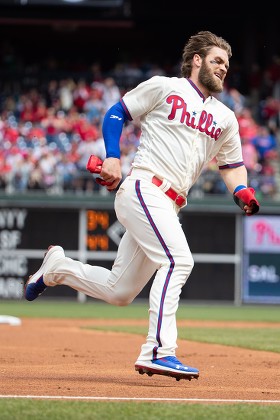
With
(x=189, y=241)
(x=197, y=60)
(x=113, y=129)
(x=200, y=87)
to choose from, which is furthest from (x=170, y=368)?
(x=189, y=241)

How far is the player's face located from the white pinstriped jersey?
0.09 m

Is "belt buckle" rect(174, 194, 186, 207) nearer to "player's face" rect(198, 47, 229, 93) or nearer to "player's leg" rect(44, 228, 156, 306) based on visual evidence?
"player's leg" rect(44, 228, 156, 306)

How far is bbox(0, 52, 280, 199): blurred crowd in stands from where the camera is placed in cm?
1920

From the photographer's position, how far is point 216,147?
6715mm

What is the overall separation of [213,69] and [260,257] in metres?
13.5

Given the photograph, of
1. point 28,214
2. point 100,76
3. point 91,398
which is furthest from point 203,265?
point 91,398

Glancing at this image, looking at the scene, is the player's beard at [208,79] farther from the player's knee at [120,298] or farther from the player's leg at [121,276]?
the player's knee at [120,298]

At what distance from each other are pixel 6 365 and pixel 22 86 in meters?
16.7

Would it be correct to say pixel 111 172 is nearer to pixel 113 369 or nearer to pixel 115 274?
pixel 115 274

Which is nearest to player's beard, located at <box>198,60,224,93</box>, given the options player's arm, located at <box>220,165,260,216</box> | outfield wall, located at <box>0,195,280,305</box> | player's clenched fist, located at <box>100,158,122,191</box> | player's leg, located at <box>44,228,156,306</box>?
player's arm, located at <box>220,165,260,216</box>

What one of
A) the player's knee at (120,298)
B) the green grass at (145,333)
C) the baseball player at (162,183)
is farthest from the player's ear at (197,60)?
the green grass at (145,333)

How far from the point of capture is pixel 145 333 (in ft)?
41.3

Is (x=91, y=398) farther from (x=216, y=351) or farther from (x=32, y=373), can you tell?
(x=216, y=351)

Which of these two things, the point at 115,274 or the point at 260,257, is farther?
the point at 260,257
